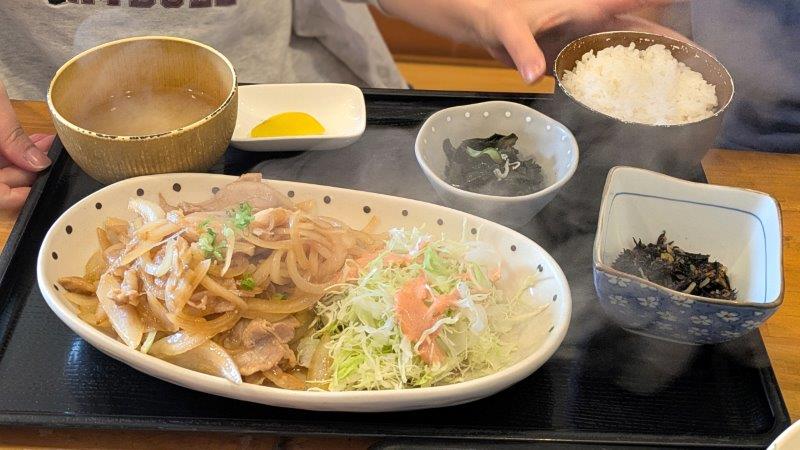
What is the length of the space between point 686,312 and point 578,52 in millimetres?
912

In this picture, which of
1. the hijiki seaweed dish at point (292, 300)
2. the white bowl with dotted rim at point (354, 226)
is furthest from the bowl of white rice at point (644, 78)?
the hijiki seaweed dish at point (292, 300)

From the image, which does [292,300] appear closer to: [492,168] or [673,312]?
[492,168]

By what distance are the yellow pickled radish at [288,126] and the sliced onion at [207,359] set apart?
0.73 m

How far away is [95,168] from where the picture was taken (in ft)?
5.53

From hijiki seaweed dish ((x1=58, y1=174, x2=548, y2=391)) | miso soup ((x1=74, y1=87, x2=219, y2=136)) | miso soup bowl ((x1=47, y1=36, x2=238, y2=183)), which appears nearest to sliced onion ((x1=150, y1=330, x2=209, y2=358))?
hijiki seaweed dish ((x1=58, y1=174, x2=548, y2=391))

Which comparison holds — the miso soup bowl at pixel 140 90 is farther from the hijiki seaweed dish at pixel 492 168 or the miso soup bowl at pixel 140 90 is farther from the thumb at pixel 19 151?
the hijiki seaweed dish at pixel 492 168

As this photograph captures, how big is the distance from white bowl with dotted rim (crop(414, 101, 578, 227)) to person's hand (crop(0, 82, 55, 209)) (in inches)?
37.6

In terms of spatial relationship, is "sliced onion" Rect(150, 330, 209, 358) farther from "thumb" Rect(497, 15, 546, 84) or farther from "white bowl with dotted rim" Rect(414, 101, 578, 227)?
"thumb" Rect(497, 15, 546, 84)

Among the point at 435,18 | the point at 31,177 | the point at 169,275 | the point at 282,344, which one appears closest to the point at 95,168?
the point at 31,177

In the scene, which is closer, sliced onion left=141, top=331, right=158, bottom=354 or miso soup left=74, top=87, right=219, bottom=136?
sliced onion left=141, top=331, right=158, bottom=354

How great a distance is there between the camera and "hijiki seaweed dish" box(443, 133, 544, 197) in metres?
1.77

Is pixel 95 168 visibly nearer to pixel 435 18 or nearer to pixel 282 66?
pixel 282 66

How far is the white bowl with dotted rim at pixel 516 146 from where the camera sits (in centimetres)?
168

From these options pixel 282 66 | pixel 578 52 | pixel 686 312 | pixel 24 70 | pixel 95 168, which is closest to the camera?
pixel 686 312
